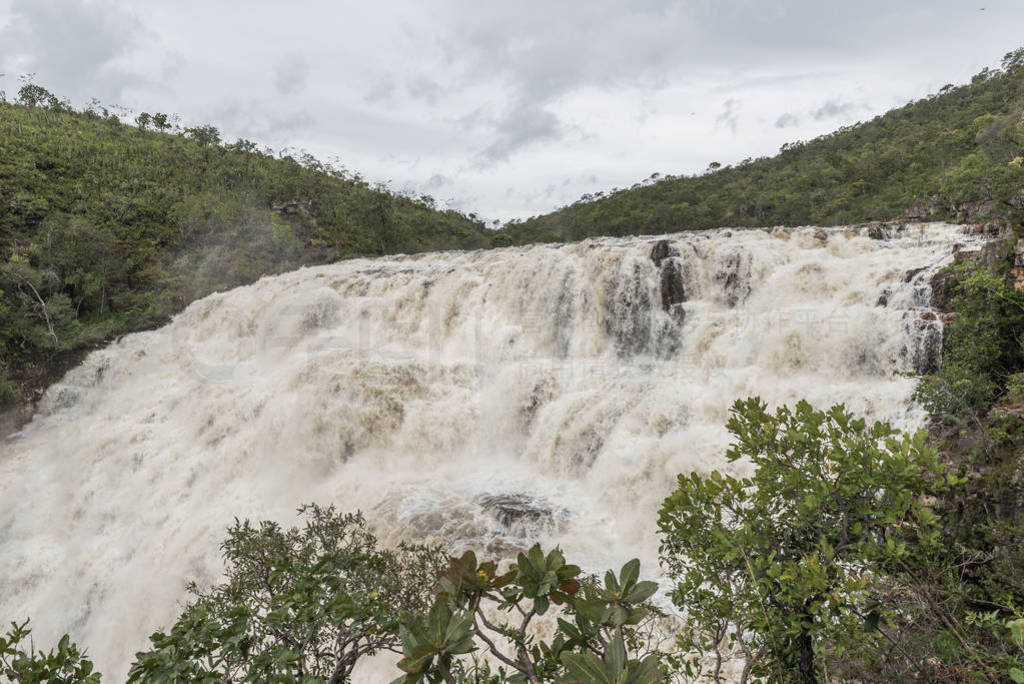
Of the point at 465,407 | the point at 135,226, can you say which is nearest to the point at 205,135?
the point at 135,226

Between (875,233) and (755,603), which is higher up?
(875,233)

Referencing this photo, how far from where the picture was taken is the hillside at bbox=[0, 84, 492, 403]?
65.4 ft

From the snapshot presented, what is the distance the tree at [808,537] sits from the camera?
2162 millimetres

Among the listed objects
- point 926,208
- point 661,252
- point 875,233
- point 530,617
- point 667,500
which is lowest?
point 667,500

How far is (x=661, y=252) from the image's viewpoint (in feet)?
47.1

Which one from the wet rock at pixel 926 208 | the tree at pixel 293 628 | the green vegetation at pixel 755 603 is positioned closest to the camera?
the green vegetation at pixel 755 603

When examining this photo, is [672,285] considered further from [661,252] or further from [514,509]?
[514,509]

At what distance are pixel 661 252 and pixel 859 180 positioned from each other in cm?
2374

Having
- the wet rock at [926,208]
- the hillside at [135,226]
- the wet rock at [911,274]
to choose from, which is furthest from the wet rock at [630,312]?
the hillside at [135,226]

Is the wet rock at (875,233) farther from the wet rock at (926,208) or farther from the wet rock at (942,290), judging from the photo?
the wet rock at (926,208)

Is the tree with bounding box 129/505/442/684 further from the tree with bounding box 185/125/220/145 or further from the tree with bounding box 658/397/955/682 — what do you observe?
the tree with bounding box 185/125/220/145

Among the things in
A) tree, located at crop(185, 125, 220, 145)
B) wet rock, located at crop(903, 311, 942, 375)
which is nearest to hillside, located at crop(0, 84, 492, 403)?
tree, located at crop(185, 125, 220, 145)

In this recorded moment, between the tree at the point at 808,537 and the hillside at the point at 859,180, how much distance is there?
1524 cm

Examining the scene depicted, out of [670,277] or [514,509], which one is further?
[670,277]
